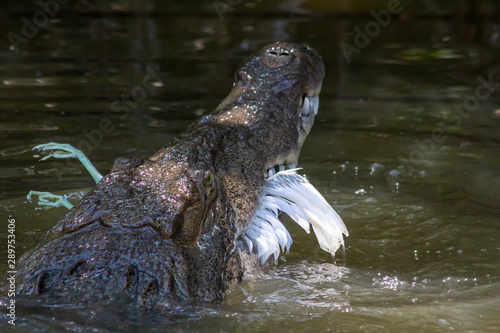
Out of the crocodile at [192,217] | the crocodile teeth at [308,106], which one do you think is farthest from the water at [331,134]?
the crocodile teeth at [308,106]

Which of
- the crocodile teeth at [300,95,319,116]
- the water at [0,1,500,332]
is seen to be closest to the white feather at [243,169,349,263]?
the water at [0,1,500,332]

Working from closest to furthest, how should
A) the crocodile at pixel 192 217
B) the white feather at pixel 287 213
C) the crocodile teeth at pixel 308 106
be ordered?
the crocodile at pixel 192 217 → the white feather at pixel 287 213 → the crocodile teeth at pixel 308 106

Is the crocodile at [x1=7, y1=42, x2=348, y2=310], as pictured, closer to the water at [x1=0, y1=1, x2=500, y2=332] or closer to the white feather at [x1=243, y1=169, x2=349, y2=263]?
the white feather at [x1=243, y1=169, x2=349, y2=263]

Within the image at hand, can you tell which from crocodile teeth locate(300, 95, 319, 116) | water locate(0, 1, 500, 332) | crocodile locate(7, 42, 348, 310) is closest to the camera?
crocodile locate(7, 42, 348, 310)

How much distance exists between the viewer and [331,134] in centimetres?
675

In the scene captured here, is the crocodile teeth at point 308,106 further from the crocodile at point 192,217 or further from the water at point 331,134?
the water at point 331,134

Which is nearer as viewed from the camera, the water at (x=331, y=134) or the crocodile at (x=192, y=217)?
the crocodile at (x=192, y=217)

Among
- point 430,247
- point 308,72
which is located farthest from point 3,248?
point 430,247

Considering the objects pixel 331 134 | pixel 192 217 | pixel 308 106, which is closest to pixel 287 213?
pixel 192 217

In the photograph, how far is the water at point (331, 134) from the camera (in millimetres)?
3062

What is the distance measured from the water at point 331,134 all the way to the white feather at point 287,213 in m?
0.19

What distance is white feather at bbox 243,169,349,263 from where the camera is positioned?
3.38 meters

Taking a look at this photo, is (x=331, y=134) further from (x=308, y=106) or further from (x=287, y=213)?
(x=287, y=213)

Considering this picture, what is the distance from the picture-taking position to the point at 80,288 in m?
2.62
